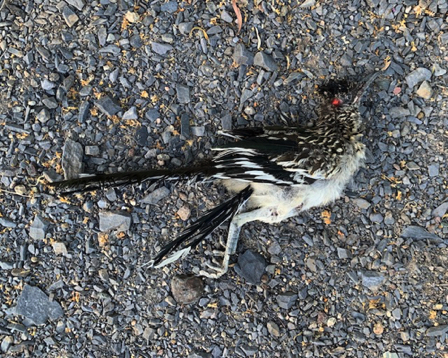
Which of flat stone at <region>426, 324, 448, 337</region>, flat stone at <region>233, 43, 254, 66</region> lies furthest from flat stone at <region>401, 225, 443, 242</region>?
flat stone at <region>233, 43, 254, 66</region>

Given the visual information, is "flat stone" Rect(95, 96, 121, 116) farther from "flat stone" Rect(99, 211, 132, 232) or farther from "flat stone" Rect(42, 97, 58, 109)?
"flat stone" Rect(99, 211, 132, 232)

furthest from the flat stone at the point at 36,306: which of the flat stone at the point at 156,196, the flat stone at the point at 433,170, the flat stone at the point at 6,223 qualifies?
the flat stone at the point at 433,170

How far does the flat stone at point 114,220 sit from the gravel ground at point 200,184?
1 centimetres

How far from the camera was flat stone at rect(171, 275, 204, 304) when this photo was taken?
210 centimetres

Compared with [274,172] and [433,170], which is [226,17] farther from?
[433,170]

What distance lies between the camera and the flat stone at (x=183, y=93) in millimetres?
2072

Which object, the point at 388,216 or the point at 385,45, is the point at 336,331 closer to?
the point at 388,216

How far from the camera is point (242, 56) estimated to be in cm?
206

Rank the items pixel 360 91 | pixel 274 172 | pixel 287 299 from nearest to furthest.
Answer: pixel 274 172
pixel 360 91
pixel 287 299

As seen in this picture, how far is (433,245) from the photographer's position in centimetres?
214

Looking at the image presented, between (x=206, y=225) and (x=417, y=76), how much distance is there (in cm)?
138

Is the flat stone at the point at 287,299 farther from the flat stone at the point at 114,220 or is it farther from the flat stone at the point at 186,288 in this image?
the flat stone at the point at 114,220

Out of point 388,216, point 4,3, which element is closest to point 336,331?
point 388,216

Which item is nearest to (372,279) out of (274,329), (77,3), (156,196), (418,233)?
(418,233)
